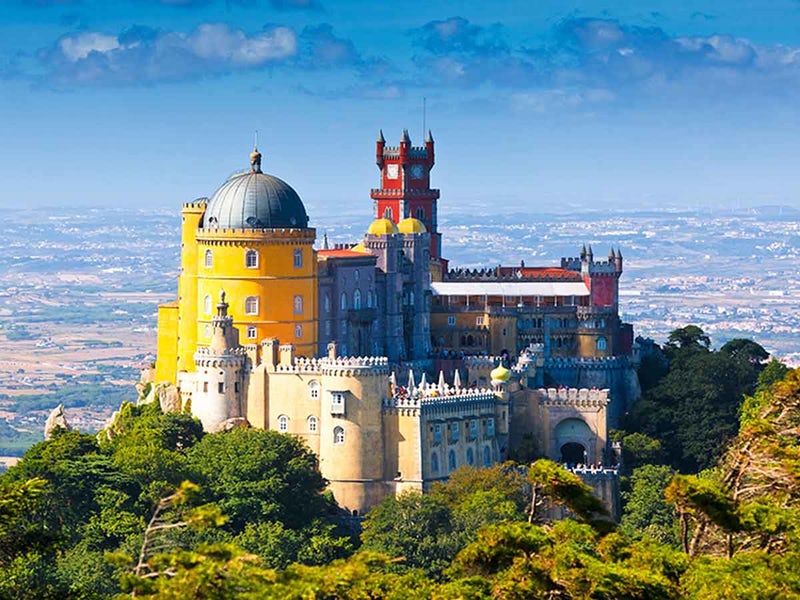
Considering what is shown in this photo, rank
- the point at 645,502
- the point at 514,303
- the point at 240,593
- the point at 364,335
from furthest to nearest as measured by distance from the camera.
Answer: the point at 514,303 → the point at 364,335 → the point at 645,502 → the point at 240,593

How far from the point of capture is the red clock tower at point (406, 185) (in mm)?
140000

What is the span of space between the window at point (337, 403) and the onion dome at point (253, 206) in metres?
11.9

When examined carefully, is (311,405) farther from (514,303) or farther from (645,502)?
(514,303)

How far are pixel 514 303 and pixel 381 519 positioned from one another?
29.4 meters

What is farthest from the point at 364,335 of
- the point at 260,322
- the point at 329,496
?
the point at 329,496

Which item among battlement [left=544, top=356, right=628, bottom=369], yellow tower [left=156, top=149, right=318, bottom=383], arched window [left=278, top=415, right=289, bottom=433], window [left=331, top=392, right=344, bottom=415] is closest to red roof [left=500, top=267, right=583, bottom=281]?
battlement [left=544, top=356, right=628, bottom=369]

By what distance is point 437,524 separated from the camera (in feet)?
326

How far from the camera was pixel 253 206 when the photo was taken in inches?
4336

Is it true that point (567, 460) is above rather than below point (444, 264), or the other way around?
below

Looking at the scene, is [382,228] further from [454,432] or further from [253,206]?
[454,432]

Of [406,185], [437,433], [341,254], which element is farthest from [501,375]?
[406,185]

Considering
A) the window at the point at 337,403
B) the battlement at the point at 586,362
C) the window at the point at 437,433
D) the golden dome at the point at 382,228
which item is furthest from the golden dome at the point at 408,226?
the window at the point at 337,403

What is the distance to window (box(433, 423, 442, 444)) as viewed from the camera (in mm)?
103188

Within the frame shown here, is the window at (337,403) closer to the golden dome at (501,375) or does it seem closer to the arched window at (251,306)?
the arched window at (251,306)
